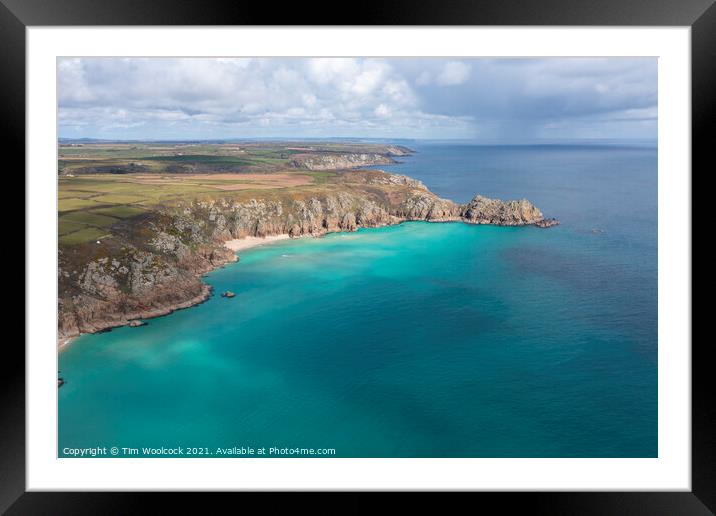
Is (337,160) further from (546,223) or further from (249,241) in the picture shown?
(546,223)

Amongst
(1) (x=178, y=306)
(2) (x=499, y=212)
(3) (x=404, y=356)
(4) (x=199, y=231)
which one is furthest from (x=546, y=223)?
(1) (x=178, y=306)

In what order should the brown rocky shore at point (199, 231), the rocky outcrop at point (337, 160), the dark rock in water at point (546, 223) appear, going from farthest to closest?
the rocky outcrop at point (337, 160) → the dark rock in water at point (546, 223) → the brown rocky shore at point (199, 231)

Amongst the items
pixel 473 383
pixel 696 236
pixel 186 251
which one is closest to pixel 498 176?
pixel 186 251

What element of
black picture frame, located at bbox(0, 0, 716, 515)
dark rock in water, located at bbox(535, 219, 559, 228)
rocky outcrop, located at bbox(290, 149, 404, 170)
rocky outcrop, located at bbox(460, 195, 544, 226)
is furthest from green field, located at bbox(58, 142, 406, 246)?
dark rock in water, located at bbox(535, 219, 559, 228)

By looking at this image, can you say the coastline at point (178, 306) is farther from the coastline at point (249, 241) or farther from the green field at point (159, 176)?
the green field at point (159, 176)

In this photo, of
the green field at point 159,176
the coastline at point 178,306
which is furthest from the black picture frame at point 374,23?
the green field at point 159,176
